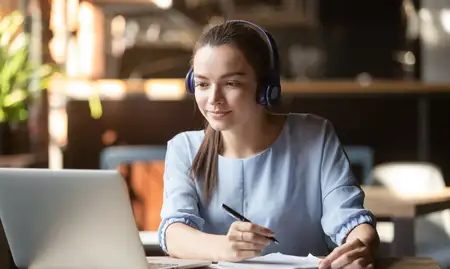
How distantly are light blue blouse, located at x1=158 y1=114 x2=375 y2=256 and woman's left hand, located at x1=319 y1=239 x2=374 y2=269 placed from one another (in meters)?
0.29

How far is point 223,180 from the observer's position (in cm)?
192

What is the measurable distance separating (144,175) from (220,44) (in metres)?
2.51

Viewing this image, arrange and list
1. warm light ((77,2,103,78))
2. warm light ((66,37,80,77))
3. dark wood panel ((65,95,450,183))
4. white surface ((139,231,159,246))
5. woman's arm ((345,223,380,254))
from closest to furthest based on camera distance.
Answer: woman's arm ((345,223,380,254))
white surface ((139,231,159,246))
dark wood panel ((65,95,450,183))
warm light ((66,37,80,77))
warm light ((77,2,103,78))

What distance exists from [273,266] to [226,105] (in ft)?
1.28

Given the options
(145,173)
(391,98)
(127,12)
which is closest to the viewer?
(145,173)

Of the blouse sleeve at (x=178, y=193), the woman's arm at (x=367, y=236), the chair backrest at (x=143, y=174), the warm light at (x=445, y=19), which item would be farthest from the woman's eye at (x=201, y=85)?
the warm light at (x=445, y=19)

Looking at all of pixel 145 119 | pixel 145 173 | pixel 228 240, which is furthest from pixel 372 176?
pixel 228 240

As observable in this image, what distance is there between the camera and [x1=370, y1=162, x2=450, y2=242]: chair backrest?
3.47m

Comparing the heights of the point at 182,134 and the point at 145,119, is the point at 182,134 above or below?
above

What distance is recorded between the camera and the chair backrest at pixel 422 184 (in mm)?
3469

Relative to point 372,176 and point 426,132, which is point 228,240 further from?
point 426,132

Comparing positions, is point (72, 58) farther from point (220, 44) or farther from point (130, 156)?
point (220, 44)

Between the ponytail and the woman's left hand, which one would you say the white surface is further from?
the woman's left hand

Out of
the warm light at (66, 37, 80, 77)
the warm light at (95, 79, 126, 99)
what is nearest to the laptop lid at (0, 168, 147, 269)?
the warm light at (95, 79, 126, 99)
